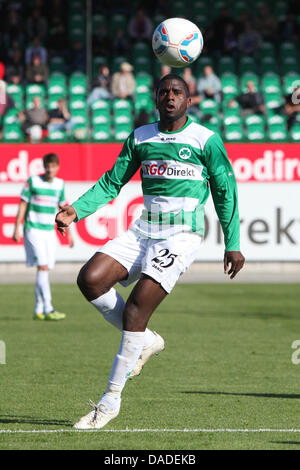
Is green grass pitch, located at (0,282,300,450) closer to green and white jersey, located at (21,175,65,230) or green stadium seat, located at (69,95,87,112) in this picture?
green and white jersey, located at (21,175,65,230)

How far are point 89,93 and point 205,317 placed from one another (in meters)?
10.2

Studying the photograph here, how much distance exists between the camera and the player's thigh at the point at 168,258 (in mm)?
6441

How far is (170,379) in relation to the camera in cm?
879

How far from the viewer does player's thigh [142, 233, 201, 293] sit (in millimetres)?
6441

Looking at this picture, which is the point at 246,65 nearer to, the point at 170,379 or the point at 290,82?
the point at 290,82

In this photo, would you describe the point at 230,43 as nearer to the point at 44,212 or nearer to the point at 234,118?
the point at 234,118

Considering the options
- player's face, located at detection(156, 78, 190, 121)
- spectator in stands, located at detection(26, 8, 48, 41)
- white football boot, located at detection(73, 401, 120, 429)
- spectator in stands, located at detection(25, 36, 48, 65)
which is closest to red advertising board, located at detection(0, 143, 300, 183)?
spectator in stands, located at detection(25, 36, 48, 65)

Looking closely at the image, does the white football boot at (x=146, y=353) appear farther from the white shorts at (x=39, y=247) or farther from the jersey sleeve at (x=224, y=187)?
the white shorts at (x=39, y=247)

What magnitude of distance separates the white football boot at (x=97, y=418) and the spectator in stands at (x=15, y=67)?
17729 millimetres

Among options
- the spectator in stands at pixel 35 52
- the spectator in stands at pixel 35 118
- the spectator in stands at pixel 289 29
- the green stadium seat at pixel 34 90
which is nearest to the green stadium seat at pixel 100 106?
the green stadium seat at pixel 34 90

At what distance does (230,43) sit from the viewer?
81.3 ft

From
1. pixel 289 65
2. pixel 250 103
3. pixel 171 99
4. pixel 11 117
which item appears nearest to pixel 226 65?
pixel 289 65

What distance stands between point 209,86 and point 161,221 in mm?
16770

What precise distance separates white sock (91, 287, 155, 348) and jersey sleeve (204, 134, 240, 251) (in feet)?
2.74
